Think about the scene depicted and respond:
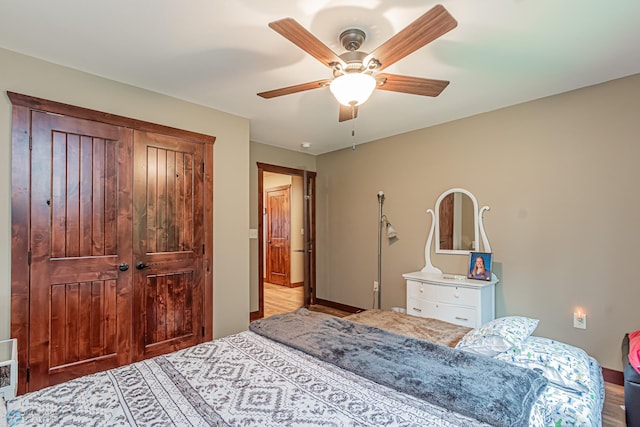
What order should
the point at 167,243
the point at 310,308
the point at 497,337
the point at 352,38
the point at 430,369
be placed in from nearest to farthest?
the point at 430,369
the point at 497,337
the point at 352,38
the point at 167,243
the point at 310,308

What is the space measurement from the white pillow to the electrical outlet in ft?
4.15

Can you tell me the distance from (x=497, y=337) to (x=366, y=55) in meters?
1.67

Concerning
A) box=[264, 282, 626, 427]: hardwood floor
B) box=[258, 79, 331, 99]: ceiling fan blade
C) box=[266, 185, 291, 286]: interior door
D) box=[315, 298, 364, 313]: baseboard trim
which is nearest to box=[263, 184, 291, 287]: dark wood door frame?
box=[266, 185, 291, 286]: interior door

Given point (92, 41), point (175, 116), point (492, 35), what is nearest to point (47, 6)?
point (92, 41)

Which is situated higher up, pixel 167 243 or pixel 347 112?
pixel 347 112

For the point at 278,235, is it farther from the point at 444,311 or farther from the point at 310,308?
the point at 444,311

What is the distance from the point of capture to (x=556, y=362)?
62.8 inches

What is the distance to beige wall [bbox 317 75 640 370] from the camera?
8.44ft

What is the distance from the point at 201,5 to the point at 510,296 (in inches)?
136

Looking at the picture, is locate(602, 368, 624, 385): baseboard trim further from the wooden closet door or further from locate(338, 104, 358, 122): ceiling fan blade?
the wooden closet door

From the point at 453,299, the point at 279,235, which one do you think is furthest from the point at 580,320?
the point at 279,235

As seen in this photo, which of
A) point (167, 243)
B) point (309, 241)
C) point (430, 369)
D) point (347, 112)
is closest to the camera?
point (430, 369)

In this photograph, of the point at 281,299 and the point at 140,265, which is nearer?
the point at 140,265

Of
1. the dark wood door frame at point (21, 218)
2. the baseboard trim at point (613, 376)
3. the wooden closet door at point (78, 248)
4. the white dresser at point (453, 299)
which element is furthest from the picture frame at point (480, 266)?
the dark wood door frame at point (21, 218)
